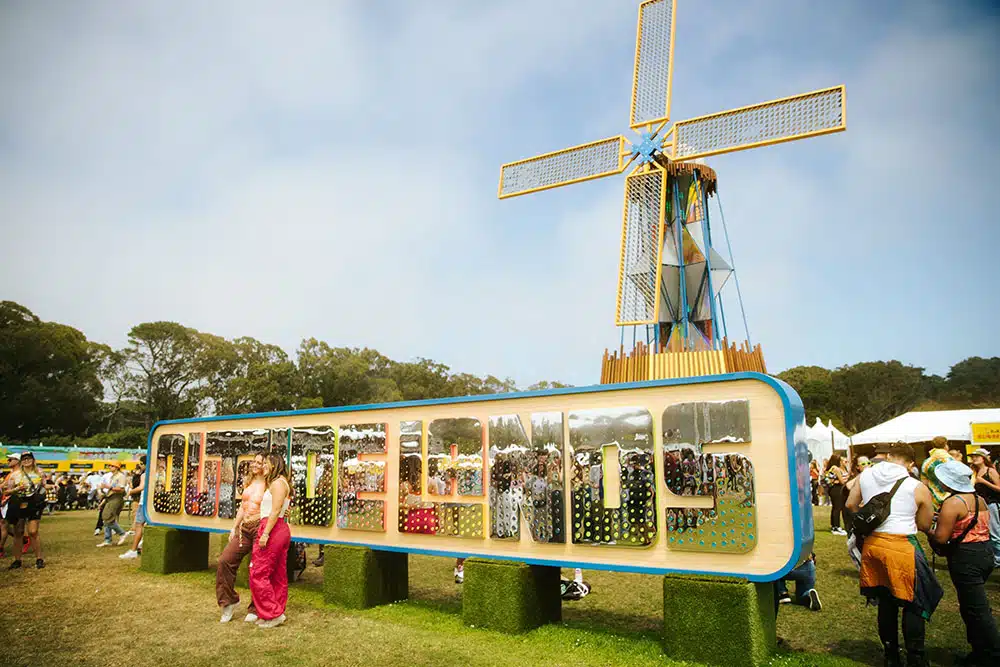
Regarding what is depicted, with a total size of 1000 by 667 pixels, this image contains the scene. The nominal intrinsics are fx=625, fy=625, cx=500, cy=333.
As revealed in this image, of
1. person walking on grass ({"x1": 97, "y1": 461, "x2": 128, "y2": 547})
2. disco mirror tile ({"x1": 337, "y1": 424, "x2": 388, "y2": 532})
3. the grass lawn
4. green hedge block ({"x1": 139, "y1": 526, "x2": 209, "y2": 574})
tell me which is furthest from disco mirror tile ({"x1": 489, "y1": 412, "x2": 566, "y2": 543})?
person walking on grass ({"x1": 97, "y1": 461, "x2": 128, "y2": 547})

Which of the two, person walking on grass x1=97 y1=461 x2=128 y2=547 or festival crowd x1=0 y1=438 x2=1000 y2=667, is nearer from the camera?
festival crowd x1=0 y1=438 x2=1000 y2=667

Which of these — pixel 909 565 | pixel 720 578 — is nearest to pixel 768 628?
pixel 720 578

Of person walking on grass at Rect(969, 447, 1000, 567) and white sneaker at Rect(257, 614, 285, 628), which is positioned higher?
person walking on grass at Rect(969, 447, 1000, 567)

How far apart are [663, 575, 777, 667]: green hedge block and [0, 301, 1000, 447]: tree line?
50.0m

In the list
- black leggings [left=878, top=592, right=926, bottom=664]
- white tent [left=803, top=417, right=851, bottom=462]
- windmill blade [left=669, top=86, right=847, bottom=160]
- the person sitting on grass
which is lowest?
the person sitting on grass

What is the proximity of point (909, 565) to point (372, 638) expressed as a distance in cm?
482

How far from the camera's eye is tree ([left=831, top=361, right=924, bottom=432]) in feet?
199

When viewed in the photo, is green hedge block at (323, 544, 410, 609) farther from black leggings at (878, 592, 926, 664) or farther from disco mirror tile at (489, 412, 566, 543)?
black leggings at (878, 592, 926, 664)

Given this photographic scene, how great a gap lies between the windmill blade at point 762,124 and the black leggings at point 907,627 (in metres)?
13.8

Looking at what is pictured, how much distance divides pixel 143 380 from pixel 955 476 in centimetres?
5981

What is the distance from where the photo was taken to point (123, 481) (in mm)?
13922

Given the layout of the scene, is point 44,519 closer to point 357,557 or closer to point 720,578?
point 357,557

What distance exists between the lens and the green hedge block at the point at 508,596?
627 centimetres

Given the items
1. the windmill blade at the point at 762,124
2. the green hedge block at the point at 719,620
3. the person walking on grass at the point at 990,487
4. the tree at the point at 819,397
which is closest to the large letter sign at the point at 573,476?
the green hedge block at the point at 719,620
